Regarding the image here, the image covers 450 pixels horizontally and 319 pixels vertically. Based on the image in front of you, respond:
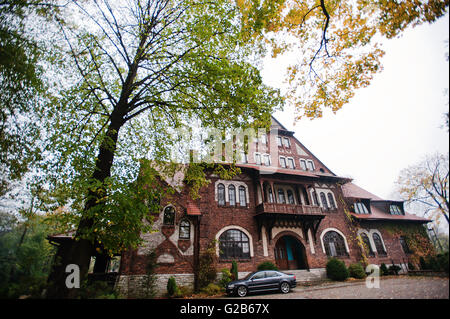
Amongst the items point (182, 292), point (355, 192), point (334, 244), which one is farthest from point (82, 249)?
point (355, 192)

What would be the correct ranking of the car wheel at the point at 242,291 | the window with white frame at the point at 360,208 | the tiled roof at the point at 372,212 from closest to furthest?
the car wheel at the point at 242,291 < the tiled roof at the point at 372,212 < the window with white frame at the point at 360,208

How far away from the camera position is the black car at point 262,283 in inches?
408

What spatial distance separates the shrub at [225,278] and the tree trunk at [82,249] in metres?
9.50

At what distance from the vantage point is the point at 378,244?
59.4ft

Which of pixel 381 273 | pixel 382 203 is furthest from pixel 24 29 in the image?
pixel 382 203

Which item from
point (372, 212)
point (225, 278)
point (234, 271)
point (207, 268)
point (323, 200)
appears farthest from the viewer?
point (372, 212)

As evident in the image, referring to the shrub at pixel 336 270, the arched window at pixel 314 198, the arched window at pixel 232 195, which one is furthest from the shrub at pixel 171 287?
the arched window at pixel 314 198

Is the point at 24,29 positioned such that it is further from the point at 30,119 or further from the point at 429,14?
the point at 429,14

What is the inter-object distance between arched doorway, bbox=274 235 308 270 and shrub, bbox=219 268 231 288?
511 centimetres

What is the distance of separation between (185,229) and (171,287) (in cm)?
367

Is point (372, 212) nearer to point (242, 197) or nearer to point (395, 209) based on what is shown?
point (395, 209)

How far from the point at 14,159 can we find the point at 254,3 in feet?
28.2

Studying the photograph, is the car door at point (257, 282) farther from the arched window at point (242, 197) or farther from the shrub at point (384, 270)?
the shrub at point (384, 270)

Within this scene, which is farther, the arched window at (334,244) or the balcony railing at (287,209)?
the arched window at (334,244)
